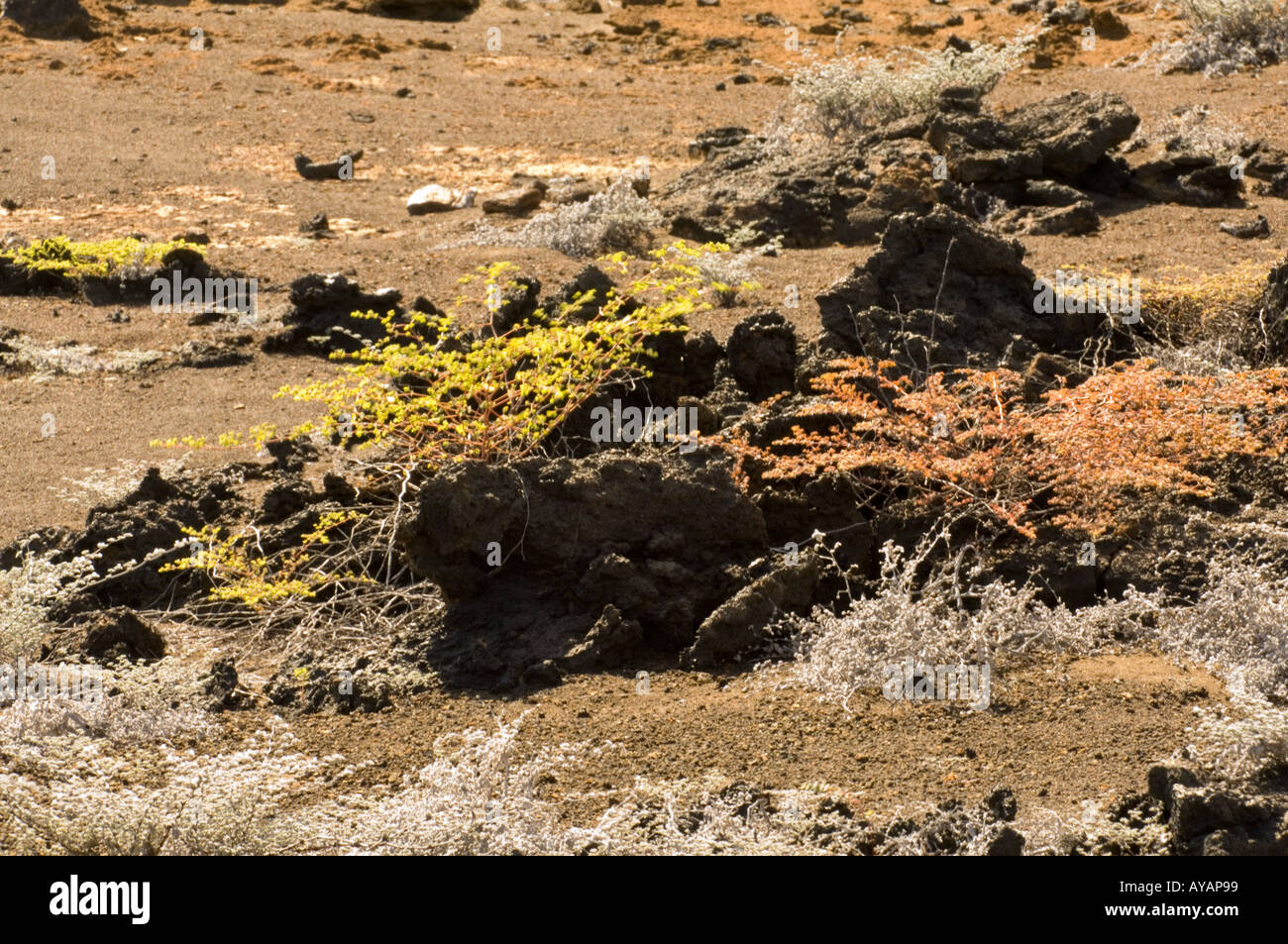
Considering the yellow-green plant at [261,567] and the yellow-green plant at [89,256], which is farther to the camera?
the yellow-green plant at [89,256]

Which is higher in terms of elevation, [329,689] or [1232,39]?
[1232,39]

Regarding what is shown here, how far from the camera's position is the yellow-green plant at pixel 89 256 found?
9945mm

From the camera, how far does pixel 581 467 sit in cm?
518

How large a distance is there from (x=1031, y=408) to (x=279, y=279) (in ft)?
19.8

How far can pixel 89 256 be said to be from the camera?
33.3 feet

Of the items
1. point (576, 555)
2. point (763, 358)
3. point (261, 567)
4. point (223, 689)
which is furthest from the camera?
point (763, 358)

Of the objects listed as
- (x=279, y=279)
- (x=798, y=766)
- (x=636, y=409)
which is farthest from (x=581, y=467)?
(x=279, y=279)

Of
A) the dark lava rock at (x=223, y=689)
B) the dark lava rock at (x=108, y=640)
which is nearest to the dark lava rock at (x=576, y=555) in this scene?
the dark lava rock at (x=223, y=689)

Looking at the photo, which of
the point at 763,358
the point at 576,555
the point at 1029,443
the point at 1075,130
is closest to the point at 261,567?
the point at 576,555

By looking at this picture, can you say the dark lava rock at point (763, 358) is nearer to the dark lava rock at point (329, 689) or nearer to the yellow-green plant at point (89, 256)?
the dark lava rock at point (329, 689)

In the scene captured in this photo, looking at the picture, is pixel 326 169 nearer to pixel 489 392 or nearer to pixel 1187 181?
pixel 1187 181

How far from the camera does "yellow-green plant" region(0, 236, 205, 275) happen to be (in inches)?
392

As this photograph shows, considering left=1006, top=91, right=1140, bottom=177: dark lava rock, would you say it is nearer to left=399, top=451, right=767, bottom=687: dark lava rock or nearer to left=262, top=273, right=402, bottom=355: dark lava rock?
left=262, top=273, right=402, bottom=355: dark lava rock

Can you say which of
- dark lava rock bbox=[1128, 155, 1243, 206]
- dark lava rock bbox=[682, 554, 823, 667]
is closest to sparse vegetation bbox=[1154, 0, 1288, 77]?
dark lava rock bbox=[1128, 155, 1243, 206]
